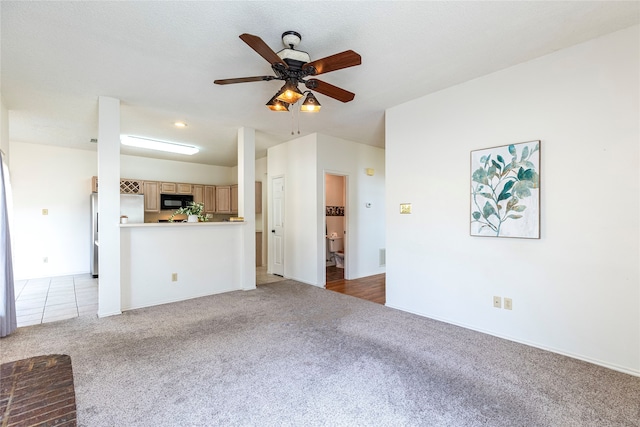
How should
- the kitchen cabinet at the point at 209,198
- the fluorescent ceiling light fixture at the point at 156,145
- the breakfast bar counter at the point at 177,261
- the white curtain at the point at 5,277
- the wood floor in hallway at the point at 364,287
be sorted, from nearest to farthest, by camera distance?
the white curtain at the point at 5,277 < the breakfast bar counter at the point at 177,261 < the wood floor in hallway at the point at 364,287 < the fluorescent ceiling light fixture at the point at 156,145 < the kitchen cabinet at the point at 209,198

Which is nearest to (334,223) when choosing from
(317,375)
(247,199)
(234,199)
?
(234,199)

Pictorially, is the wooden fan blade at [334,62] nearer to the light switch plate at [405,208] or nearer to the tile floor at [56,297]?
the light switch plate at [405,208]

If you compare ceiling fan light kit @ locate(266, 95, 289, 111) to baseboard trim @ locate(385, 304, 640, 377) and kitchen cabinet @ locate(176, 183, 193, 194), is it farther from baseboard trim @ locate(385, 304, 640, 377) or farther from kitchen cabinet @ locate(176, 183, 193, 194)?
kitchen cabinet @ locate(176, 183, 193, 194)

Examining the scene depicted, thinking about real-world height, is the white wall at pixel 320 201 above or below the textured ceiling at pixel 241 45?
below

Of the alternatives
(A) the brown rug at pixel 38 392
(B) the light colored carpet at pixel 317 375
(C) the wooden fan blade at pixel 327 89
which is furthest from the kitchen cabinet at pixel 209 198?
(C) the wooden fan blade at pixel 327 89

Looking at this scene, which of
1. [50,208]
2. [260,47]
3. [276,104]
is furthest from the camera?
[50,208]

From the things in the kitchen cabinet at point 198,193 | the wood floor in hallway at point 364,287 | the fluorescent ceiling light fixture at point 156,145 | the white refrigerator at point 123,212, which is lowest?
the wood floor in hallway at point 364,287

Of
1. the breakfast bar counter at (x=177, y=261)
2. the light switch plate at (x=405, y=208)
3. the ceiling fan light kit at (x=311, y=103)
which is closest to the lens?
the ceiling fan light kit at (x=311, y=103)

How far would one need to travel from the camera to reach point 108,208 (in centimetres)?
348

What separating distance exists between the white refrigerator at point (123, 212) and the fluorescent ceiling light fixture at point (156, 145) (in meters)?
1.14

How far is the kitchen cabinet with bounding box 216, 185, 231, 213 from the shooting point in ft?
24.6

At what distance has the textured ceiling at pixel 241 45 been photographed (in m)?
2.00

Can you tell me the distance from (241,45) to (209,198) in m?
5.65

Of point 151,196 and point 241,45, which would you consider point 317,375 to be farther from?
point 151,196
